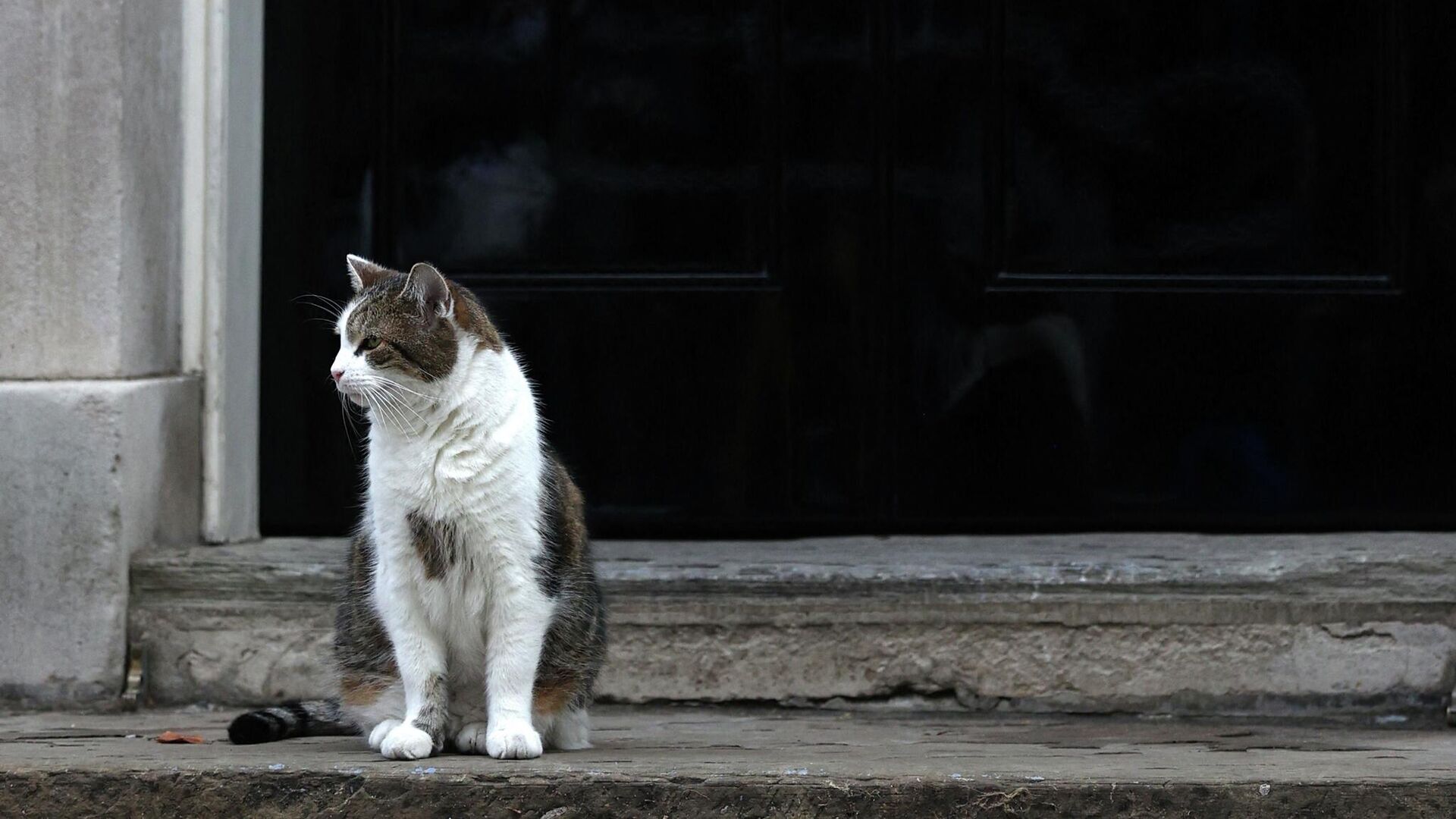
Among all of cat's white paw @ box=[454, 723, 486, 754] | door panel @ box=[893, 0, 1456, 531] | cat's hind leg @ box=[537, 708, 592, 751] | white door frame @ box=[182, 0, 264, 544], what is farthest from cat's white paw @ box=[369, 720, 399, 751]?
door panel @ box=[893, 0, 1456, 531]

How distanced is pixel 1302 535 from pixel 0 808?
9.14 feet

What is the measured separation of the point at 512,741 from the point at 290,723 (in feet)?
1.79

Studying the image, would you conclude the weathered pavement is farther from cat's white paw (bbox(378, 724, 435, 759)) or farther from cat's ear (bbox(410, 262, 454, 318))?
cat's ear (bbox(410, 262, 454, 318))

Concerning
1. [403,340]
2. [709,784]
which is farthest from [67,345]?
[709,784]

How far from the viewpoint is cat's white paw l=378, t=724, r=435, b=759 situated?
8.56 feet

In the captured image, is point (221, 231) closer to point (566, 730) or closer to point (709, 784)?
point (566, 730)

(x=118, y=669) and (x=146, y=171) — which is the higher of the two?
(x=146, y=171)

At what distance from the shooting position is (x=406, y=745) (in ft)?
8.56

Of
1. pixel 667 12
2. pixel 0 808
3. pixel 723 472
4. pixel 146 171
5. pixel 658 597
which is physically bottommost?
pixel 0 808

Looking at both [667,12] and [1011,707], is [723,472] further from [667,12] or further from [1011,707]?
[667,12]

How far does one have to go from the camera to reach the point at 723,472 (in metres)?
3.75

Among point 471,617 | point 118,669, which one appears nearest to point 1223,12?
point 471,617

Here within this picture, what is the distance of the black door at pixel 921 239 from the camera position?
3.72m

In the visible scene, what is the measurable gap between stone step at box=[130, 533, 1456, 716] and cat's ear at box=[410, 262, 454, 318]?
0.96 metres
